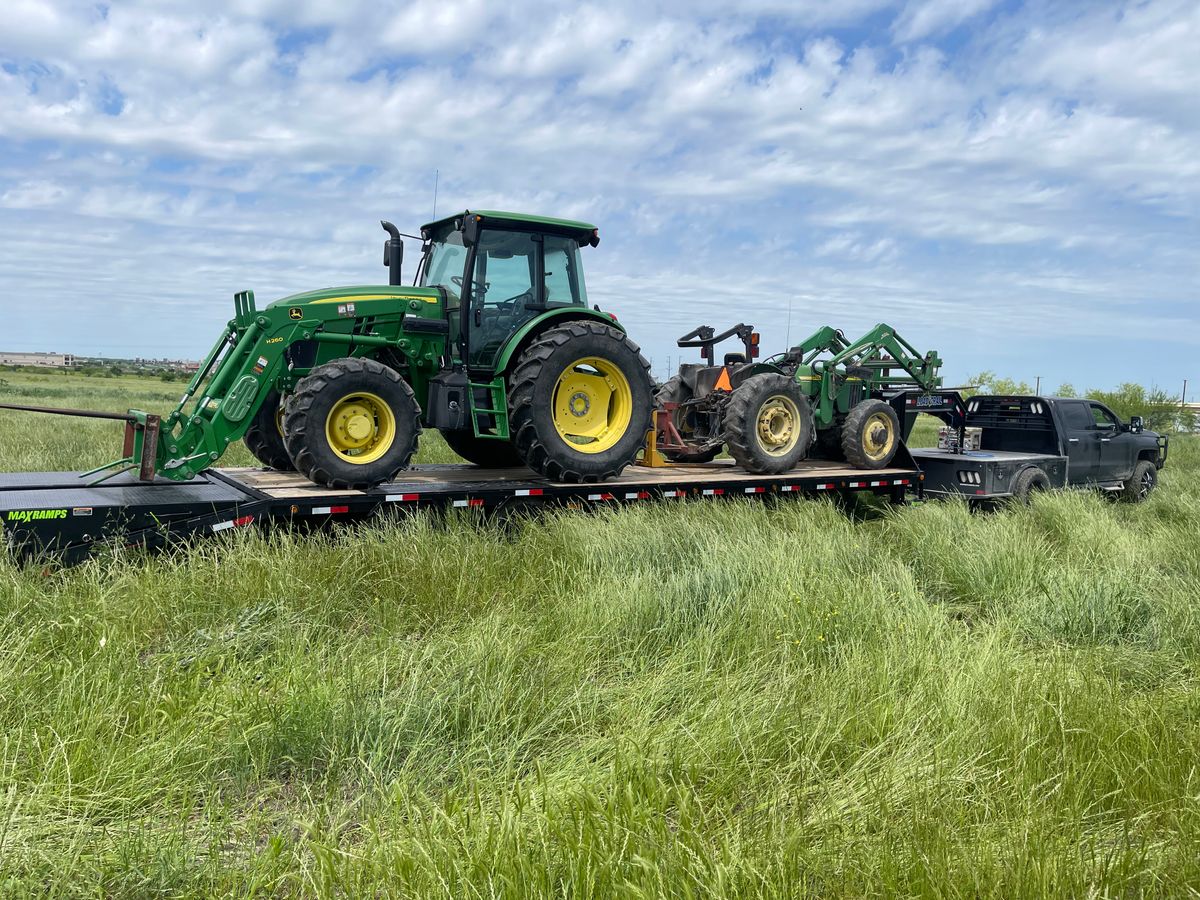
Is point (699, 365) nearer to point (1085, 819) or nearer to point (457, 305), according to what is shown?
point (457, 305)

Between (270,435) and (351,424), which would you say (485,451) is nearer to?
(270,435)

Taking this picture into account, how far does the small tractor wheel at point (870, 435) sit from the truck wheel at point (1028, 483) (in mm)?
1474

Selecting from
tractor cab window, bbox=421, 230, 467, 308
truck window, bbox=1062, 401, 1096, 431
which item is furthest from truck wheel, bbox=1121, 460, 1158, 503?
tractor cab window, bbox=421, 230, 467, 308

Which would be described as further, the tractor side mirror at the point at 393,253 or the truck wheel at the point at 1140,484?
the truck wheel at the point at 1140,484

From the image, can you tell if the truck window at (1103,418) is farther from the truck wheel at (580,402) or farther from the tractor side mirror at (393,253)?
the tractor side mirror at (393,253)

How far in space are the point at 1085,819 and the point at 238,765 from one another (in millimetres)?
3016

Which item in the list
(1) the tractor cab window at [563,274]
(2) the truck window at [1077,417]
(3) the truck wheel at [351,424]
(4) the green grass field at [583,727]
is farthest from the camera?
(2) the truck window at [1077,417]

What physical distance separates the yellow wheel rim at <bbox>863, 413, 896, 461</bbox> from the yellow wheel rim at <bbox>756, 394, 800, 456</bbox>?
1101 mm

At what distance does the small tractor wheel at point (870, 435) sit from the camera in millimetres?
10742

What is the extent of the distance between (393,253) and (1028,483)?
7765 millimetres

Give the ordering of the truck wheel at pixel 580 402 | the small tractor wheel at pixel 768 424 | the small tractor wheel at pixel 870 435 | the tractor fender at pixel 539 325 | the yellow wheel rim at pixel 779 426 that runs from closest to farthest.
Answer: the truck wheel at pixel 580 402, the tractor fender at pixel 539 325, the small tractor wheel at pixel 768 424, the yellow wheel rim at pixel 779 426, the small tractor wheel at pixel 870 435

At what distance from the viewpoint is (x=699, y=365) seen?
1074cm

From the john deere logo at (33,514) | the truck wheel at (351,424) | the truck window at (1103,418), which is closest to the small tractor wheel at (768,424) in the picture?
the truck wheel at (351,424)

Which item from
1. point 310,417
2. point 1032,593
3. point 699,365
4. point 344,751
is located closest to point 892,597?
point 1032,593
